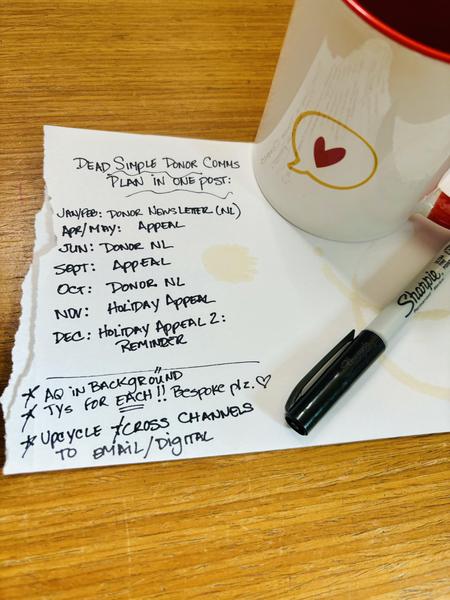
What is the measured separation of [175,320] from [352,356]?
0.39ft

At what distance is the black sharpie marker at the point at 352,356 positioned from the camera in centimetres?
33

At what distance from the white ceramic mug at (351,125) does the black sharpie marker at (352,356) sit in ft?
0.17

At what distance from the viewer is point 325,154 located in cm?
34

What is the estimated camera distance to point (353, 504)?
33 centimetres

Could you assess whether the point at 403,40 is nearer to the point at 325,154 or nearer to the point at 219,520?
the point at 325,154

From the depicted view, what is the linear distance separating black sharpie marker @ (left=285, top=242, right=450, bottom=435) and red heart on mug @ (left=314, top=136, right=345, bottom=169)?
11cm

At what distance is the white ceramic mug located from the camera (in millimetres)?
275

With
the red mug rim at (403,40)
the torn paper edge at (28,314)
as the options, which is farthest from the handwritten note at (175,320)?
the red mug rim at (403,40)

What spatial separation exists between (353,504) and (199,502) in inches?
3.7

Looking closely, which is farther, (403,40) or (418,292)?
(418,292)

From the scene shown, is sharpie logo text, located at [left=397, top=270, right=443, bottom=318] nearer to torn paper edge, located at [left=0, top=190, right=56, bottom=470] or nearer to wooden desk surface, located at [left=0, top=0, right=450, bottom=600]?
wooden desk surface, located at [left=0, top=0, right=450, bottom=600]

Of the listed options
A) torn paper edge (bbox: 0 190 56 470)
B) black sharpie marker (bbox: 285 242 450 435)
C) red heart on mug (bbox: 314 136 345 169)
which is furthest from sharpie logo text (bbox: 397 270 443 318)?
torn paper edge (bbox: 0 190 56 470)

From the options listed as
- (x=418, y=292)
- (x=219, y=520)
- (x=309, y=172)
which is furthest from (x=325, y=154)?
(x=219, y=520)

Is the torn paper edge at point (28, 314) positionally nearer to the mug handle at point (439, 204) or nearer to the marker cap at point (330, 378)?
the marker cap at point (330, 378)
